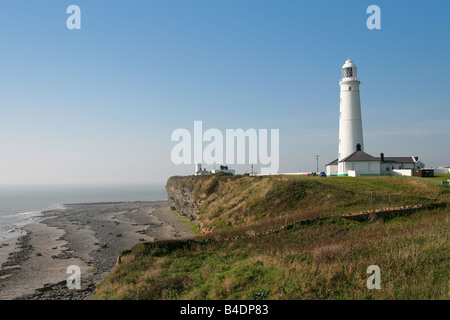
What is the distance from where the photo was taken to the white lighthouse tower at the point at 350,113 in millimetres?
50125

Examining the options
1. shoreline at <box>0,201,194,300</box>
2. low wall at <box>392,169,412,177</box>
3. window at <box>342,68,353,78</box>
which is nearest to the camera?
shoreline at <box>0,201,194,300</box>

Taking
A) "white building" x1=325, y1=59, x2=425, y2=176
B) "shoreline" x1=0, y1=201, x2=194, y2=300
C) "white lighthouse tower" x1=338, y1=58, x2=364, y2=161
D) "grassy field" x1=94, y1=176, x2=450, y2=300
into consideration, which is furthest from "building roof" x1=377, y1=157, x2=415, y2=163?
"shoreline" x1=0, y1=201, x2=194, y2=300

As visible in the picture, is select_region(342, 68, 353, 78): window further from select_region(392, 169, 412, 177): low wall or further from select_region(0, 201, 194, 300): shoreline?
select_region(0, 201, 194, 300): shoreline

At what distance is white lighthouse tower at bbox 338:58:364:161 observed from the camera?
5012 cm

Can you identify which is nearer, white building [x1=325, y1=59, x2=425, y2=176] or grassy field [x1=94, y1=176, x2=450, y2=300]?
grassy field [x1=94, y1=176, x2=450, y2=300]

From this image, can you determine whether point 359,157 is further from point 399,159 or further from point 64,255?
point 64,255

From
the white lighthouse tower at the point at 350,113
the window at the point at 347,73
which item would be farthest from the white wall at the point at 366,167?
the window at the point at 347,73

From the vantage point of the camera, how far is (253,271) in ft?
34.7

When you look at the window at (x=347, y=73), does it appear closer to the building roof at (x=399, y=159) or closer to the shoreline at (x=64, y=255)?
the building roof at (x=399, y=159)

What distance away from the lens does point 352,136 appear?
165 ft

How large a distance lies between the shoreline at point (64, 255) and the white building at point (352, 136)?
28285 millimetres

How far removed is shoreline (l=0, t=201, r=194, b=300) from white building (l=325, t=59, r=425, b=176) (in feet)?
92.8
